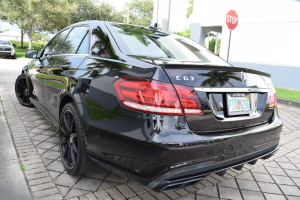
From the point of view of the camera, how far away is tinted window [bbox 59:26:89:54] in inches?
119

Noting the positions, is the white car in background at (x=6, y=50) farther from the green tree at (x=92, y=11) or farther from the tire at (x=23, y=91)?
the green tree at (x=92, y=11)

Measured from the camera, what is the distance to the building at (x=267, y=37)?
1253cm

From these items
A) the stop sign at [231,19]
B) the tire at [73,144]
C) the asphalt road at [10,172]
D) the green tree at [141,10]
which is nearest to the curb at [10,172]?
the asphalt road at [10,172]

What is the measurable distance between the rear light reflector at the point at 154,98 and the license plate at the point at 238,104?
1.56ft

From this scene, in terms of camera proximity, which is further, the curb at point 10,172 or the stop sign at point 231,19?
the stop sign at point 231,19

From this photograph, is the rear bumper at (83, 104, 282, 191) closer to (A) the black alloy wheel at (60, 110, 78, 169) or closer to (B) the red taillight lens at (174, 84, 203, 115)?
(B) the red taillight lens at (174, 84, 203, 115)

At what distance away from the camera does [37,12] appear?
25.4 m

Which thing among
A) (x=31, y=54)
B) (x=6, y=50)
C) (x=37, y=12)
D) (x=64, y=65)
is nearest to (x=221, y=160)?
(x=64, y=65)

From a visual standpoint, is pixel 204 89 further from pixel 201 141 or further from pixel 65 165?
pixel 65 165

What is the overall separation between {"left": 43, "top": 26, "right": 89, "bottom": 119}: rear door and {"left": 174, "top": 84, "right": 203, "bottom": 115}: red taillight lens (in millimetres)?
1223

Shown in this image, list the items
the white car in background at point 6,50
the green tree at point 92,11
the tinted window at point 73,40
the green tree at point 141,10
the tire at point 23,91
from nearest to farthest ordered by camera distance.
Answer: the tinted window at point 73,40 → the tire at point 23,91 → the white car in background at point 6,50 → the green tree at point 92,11 → the green tree at point 141,10

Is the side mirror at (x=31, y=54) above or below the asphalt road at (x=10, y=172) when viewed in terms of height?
above

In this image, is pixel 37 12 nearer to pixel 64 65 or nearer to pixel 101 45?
pixel 64 65

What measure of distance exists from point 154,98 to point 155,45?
3.17 ft
